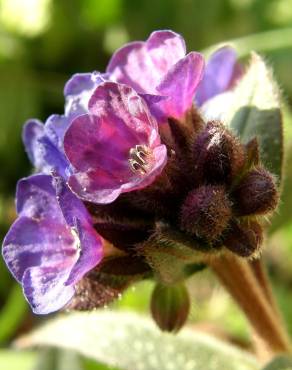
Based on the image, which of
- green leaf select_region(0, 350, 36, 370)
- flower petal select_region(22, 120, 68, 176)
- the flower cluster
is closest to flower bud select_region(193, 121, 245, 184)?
the flower cluster

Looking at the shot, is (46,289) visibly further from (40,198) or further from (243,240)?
(243,240)

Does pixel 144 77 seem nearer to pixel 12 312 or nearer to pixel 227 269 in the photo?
pixel 227 269

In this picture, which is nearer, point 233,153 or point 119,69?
point 233,153

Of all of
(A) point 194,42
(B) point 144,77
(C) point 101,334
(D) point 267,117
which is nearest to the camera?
(B) point 144,77

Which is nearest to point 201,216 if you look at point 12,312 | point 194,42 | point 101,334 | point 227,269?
point 227,269

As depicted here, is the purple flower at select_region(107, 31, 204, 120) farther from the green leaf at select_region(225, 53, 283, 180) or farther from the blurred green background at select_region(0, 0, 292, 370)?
the blurred green background at select_region(0, 0, 292, 370)

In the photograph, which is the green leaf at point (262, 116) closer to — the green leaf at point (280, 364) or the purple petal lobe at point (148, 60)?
the purple petal lobe at point (148, 60)

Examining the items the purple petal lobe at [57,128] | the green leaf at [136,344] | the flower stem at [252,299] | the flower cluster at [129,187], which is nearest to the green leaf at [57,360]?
the green leaf at [136,344]
